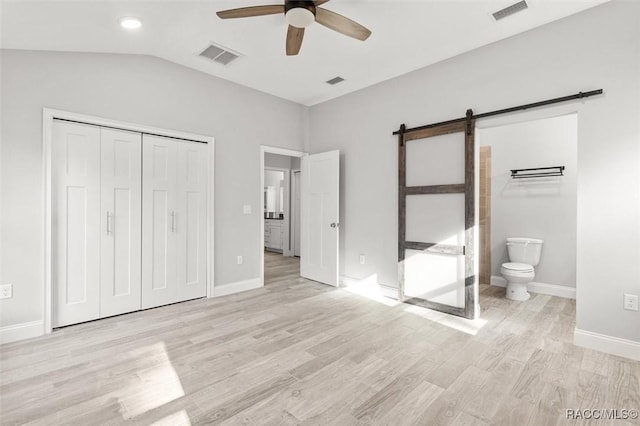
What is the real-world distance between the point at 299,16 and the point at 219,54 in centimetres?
147

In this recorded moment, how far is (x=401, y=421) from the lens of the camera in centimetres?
166

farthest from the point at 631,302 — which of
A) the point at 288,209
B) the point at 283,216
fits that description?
the point at 283,216

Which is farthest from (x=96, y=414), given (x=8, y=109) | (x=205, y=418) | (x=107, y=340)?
(x=8, y=109)

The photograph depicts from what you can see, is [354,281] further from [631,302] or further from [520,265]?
[631,302]

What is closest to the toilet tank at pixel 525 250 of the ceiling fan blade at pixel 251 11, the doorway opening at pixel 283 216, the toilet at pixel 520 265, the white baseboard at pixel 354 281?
the toilet at pixel 520 265

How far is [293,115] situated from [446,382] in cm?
417

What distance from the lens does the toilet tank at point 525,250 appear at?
3994mm

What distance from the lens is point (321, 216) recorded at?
182 inches

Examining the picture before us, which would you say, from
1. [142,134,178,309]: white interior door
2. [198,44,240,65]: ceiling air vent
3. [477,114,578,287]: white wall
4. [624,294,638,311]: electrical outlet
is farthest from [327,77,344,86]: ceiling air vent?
[624,294,638,311]: electrical outlet

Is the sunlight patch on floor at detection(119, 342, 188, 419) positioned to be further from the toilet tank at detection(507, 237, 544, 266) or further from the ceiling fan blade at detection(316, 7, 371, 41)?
the toilet tank at detection(507, 237, 544, 266)

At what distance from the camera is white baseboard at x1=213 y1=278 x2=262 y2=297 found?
3.98 meters

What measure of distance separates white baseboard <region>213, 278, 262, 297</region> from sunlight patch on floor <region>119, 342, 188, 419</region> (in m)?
1.62

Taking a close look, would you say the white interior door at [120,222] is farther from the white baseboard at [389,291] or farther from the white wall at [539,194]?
the white wall at [539,194]

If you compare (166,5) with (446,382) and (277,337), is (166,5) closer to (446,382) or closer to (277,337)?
(277,337)
